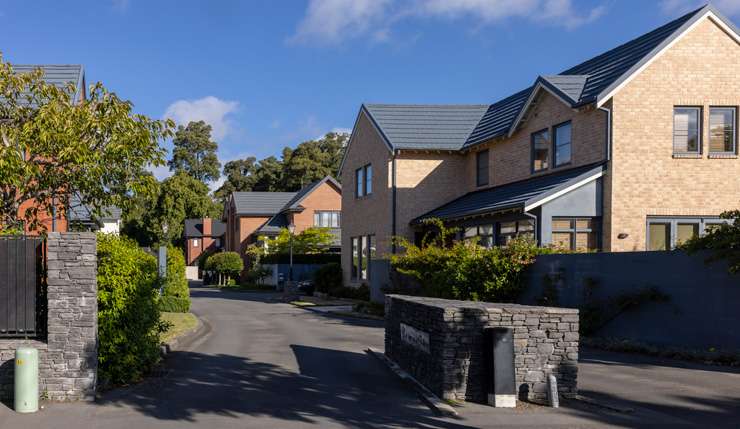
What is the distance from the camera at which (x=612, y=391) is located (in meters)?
10.9

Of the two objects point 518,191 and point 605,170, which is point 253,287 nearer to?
point 518,191

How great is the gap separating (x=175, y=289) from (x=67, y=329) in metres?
15.9

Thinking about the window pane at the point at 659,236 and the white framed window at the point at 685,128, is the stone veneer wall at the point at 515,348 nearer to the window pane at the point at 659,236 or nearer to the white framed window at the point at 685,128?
the window pane at the point at 659,236

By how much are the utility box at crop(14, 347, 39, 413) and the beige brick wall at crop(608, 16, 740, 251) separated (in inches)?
637

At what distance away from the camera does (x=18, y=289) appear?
10047 mm

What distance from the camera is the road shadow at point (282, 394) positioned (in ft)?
30.5

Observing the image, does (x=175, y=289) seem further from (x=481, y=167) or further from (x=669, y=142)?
(x=669, y=142)

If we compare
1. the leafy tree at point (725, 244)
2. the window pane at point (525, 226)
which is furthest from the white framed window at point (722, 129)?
the leafy tree at point (725, 244)

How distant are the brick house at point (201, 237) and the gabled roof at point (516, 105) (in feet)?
182

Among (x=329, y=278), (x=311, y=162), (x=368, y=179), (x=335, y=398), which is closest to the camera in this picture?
(x=335, y=398)

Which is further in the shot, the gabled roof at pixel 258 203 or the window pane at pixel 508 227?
the gabled roof at pixel 258 203

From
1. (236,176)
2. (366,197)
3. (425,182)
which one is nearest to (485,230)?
(425,182)

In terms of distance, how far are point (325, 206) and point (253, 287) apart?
9719mm

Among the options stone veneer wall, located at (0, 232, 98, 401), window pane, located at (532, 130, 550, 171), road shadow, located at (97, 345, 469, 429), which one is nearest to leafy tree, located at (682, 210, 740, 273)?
Answer: road shadow, located at (97, 345, 469, 429)
